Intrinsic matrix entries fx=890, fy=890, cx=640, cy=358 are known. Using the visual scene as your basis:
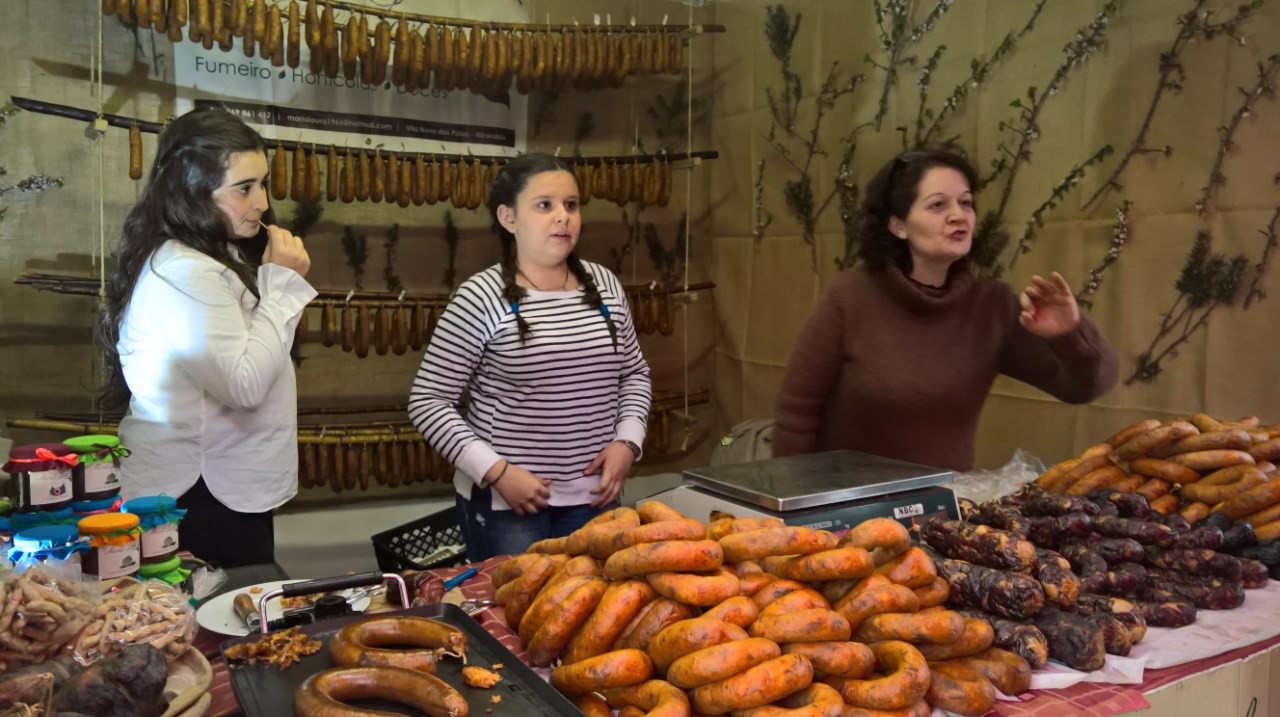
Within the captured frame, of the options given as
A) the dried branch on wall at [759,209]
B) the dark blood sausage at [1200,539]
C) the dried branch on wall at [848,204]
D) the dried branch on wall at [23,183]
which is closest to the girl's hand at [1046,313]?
the dark blood sausage at [1200,539]

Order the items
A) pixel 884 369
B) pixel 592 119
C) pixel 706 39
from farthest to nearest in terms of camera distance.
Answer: pixel 706 39 < pixel 592 119 < pixel 884 369

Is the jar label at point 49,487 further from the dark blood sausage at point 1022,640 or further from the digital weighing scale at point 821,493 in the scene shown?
the dark blood sausage at point 1022,640

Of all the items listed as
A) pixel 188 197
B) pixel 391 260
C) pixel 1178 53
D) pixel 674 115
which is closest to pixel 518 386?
pixel 188 197

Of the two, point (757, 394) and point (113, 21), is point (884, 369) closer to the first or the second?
point (757, 394)

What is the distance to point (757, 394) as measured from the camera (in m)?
5.53

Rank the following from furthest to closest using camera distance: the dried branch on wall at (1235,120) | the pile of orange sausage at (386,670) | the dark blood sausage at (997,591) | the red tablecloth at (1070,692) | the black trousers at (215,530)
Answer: the dried branch on wall at (1235,120) → the black trousers at (215,530) → the dark blood sausage at (997,591) → the red tablecloth at (1070,692) → the pile of orange sausage at (386,670)

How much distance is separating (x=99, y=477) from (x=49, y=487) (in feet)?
0.32

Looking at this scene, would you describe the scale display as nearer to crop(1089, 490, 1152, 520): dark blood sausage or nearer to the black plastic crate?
crop(1089, 490, 1152, 520): dark blood sausage

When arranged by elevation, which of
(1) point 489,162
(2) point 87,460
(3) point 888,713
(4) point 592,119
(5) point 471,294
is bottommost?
(3) point 888,713

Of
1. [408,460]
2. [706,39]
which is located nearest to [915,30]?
A: [706,39]

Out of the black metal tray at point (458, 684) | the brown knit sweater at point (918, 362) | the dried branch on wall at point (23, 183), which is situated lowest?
the black metal tray at point (458, 684)

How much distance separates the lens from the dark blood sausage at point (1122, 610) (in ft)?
5.05

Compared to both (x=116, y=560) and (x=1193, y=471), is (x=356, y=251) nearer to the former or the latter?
(x=116, y=560)

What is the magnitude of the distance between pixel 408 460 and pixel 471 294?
1788mm
